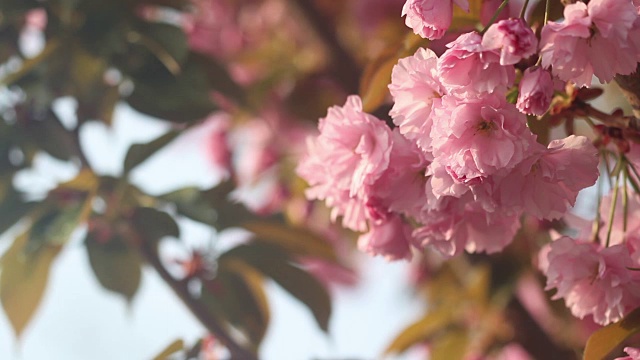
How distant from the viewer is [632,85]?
460 millimetres

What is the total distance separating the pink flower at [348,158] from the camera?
47 centimetres

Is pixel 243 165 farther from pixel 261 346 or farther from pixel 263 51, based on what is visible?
pixel 261 346

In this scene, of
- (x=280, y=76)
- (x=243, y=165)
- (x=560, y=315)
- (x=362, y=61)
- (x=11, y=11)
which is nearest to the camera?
(x=11, y=11)

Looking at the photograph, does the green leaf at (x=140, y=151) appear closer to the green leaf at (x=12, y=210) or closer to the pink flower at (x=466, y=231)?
the green leaf at (x=12, y=210)

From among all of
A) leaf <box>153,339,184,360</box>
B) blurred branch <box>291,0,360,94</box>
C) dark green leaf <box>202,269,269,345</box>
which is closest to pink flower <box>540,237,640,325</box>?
leaf <box>153,339,184,360</box>

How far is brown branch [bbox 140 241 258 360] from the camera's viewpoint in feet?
2.34

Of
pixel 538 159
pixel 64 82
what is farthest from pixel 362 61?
pixel 538 159

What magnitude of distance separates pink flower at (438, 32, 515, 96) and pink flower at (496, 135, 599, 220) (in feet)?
0.15

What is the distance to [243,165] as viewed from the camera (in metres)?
1.33

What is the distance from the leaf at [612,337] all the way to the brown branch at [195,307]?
0.32m

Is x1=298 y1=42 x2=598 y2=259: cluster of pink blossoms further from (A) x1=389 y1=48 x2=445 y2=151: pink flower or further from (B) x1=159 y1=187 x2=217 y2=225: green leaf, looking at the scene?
(B) x1=159 y1=187 x2=217 y2=225: green leaf

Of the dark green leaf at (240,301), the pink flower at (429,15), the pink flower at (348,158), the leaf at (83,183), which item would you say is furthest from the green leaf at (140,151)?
the pink flower at (429,15)

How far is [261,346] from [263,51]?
59cm

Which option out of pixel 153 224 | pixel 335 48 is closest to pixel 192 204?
pixel 153 224
